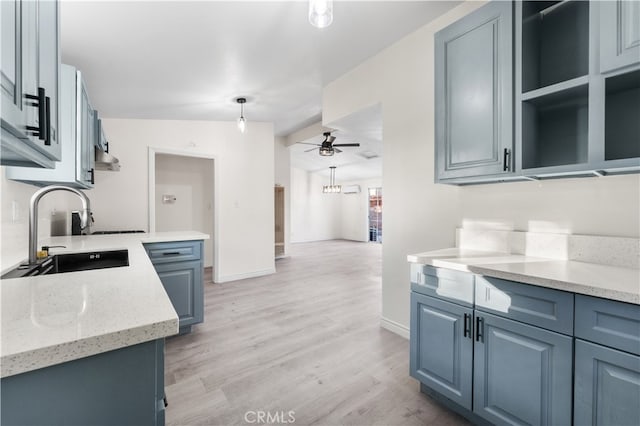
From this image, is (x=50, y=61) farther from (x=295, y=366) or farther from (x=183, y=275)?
(x=295, y=366)

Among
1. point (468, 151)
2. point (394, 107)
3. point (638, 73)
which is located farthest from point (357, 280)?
point (638, 73)

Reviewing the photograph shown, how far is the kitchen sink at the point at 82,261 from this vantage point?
68.0 inches

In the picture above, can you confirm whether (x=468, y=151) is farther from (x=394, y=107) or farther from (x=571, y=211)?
(x=394, y=107)

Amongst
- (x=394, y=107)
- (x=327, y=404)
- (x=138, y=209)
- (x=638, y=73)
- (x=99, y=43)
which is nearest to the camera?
(x=638, y=73)

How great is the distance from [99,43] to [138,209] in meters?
2.36

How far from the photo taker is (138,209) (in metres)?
4.16

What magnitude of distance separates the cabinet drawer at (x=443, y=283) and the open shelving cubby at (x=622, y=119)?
1041mm

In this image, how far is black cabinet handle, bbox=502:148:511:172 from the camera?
5.47ft

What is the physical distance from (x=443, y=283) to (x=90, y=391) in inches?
63.5

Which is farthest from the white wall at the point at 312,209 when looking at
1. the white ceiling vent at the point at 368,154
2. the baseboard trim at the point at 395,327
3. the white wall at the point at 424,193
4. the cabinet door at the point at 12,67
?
the cabinet door at the point at 12,67

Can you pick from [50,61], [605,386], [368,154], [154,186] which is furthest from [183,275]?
[368,154]

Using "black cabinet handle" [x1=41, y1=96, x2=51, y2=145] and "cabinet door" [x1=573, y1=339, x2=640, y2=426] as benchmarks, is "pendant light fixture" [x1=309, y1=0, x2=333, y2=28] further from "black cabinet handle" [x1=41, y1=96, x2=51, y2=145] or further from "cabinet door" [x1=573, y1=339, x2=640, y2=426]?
"cabinet door" [x1=573, y1=339, x2=640, y2=426]

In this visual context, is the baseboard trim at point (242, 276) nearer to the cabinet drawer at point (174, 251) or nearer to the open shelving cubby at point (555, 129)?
the cabinet drawer at point (174, 251)

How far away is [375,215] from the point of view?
10.8 metres
